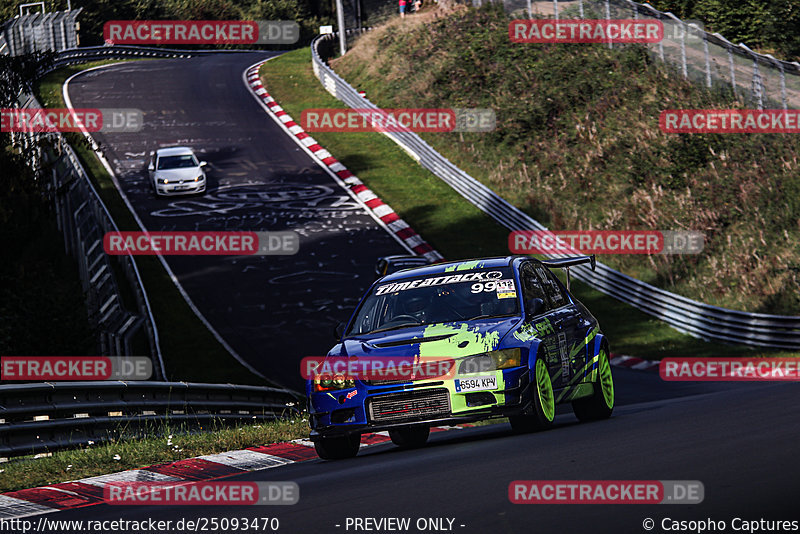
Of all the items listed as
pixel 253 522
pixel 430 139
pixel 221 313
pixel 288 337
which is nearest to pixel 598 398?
pixel 253 522

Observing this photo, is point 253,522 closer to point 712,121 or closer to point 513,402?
point 513,402

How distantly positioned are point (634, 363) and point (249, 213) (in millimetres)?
16362

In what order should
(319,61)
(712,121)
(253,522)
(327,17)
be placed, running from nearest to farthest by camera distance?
(253,522) < (712,121) < (319,61) < (327,17)

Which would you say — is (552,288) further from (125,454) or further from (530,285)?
(125,454)

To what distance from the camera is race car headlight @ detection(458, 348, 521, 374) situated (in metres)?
9.63

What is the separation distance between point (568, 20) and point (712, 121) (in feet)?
40.6

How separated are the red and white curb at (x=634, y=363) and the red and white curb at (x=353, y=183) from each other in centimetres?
445

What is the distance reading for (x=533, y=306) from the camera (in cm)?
1025

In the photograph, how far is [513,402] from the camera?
31.4ft

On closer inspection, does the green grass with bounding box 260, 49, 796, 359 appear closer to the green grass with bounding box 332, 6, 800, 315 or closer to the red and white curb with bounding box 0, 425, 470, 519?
the green grass with bounding box 332, 6, 800, 315

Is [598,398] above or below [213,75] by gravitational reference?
below

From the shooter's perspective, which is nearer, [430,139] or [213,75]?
[430,139]

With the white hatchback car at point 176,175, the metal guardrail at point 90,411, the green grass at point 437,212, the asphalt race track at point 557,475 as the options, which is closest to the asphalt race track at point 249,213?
the white hatchback car at point 176,175

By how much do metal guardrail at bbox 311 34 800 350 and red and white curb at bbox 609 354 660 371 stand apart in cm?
181
